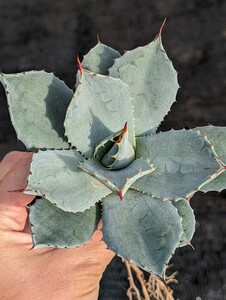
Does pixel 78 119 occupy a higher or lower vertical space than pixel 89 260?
higher

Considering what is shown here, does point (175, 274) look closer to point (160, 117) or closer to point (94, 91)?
point (160, 117)

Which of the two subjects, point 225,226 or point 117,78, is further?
point 225,226

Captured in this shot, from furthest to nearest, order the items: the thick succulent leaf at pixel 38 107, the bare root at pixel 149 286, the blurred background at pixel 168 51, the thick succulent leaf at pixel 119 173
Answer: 1. the blurred background at pixel 168 51
2. the bare root at pixel 149 286
3. the thick succulent leaf at pixel 38 107
4. the thick succulent leaf at pixel 119 173

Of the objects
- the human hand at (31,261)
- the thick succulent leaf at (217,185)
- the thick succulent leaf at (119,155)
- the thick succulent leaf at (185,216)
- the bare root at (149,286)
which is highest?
the thick succulent leaf at (119,155)

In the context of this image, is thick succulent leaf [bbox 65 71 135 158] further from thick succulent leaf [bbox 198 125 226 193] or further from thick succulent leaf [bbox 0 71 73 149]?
thick succulent leaf [bbox 198 125 226 193]

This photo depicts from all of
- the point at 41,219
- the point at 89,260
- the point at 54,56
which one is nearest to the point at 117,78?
the point at 41,219

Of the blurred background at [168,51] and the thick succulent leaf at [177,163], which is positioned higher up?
the thick succulent leaf at [177,163]

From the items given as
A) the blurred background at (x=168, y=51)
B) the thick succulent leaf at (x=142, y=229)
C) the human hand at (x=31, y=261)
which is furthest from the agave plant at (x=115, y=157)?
the blurred background at (x=168, y=51)

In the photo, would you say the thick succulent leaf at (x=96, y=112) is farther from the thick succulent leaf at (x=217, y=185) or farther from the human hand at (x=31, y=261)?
the human hand at (x=31, y=261)
